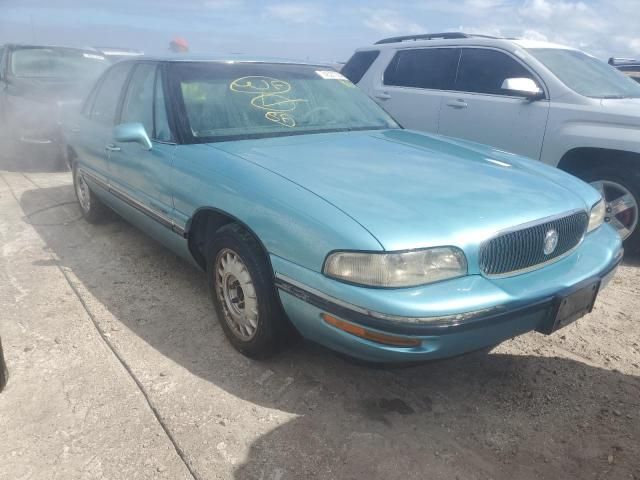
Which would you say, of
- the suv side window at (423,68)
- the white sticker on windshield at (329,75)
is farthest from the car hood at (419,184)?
the suv side window at (423,68)

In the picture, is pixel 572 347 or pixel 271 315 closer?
pixel 271 315

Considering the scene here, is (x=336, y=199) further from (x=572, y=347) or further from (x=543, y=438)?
(x=572, y=347)

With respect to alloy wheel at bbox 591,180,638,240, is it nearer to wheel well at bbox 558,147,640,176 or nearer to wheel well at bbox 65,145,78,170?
wheel well at bbox 558,147,640,176

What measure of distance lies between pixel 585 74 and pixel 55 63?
7612 millimetres

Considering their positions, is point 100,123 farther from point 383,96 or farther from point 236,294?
point 383,96

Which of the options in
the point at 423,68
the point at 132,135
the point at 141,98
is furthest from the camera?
the point at 423,68

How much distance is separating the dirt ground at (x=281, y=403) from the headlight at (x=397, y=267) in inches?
27.5

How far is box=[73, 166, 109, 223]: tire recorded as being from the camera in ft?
15.4

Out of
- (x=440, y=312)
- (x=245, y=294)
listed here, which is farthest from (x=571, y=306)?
(x=245, y=294)

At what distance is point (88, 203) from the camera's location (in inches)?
188

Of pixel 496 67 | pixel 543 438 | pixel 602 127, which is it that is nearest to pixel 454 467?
pixel 543 438

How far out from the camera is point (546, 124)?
14.9ft

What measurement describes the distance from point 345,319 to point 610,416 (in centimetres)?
133

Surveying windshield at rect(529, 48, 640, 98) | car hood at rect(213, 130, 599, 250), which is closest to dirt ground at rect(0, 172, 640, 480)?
car hood at rect(213, 130, 599, 250)
